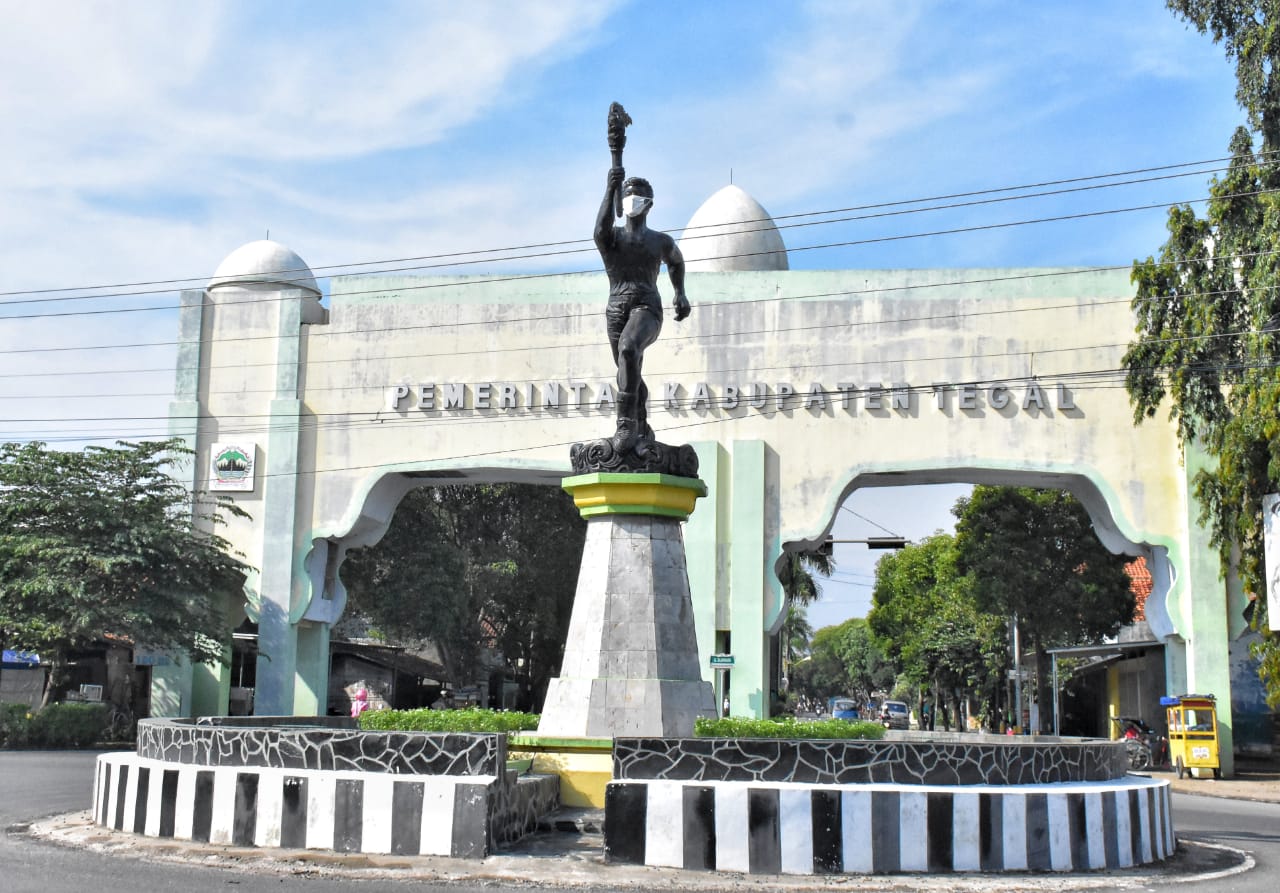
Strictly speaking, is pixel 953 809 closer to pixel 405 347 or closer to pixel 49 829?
pixel 49 829

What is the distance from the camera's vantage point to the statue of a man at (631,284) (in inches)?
536

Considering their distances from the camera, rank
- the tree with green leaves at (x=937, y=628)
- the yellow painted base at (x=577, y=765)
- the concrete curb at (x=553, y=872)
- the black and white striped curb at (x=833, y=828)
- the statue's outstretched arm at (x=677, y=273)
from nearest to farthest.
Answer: the concrete curb at (x=553, y=872)
the black and white striped curb at (x=833, y=828)
the yellow painted base at (x=577, y=765)
the statue's outstretched arm at (x=677, y=273)
the tree with green leaves at (x=937, y=628)

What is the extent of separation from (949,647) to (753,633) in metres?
26.5

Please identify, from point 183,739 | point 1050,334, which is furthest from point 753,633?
point 183,739

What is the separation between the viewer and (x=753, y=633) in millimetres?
28094

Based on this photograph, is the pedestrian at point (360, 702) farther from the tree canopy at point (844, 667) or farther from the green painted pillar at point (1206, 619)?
the tree canopy at point (844, 667)

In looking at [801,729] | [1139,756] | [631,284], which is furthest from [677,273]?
[1139,756]

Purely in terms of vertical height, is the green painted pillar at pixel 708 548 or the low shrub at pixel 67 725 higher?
the green painted pillar at pixel 708 548

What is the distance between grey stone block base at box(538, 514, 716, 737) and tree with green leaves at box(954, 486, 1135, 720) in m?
22.8

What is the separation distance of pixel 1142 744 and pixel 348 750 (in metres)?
21.7

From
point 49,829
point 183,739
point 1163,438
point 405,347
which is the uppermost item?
point 405,347

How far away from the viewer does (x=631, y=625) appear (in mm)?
13031

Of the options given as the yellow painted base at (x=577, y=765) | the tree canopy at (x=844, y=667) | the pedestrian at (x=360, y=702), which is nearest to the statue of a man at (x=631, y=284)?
Result: the yellow painted base at (x=577, y=765)

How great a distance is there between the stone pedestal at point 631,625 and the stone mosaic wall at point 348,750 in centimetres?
A: 278
